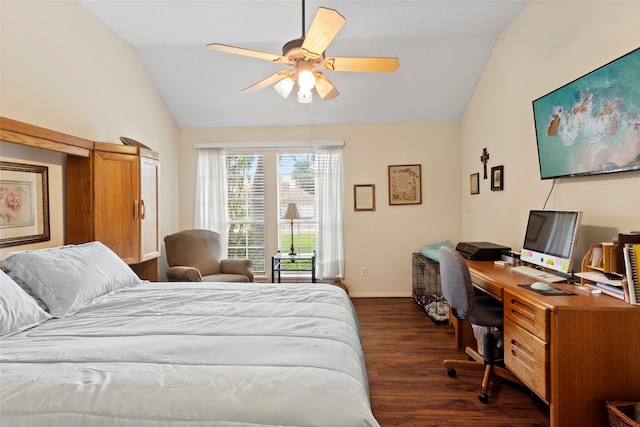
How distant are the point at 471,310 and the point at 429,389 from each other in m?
0.63

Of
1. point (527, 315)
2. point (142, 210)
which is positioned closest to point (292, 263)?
point (142, 210)

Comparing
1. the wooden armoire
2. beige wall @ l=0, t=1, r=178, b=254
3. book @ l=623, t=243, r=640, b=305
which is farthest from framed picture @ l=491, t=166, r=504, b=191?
beige wall @ l=0, t=1, r=178, b=254

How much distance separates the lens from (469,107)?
4039mm

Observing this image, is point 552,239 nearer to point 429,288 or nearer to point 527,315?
point 527,315

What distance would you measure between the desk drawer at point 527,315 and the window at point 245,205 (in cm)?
326

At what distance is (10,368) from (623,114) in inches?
120

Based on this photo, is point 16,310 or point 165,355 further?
point 16,310

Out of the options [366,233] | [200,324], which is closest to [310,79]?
[200,324]

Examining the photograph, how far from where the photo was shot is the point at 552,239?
2.18 metres

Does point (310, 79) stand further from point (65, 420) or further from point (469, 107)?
point (469, 107)

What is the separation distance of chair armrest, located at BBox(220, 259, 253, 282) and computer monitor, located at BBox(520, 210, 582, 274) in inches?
109

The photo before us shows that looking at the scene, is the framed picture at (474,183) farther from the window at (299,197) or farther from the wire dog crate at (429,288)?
the window at (299,197)

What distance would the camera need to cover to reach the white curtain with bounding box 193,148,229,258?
438 cm

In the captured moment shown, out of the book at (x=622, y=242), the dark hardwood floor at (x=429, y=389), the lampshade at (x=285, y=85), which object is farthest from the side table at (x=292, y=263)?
the book at (x=622, y=242)
